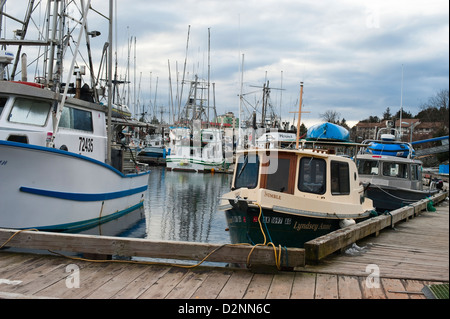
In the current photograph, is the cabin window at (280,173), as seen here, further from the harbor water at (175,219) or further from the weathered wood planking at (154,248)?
the harbor water at (175,219)

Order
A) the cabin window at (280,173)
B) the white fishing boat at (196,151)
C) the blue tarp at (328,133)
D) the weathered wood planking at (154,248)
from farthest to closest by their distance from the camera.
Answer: the white fishing boat at (196,151) → the blue tarp at (328,133) → the cabin window at (280,173) → the weathered wood planking at (154,248)

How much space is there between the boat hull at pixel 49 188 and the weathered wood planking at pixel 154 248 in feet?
14.7

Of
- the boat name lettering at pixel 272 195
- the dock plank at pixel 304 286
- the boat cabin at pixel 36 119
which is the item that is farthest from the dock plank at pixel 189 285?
the boat cabin at pixel 36 119

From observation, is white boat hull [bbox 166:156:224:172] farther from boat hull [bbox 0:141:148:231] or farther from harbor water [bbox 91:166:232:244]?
boat hull [bbox 0:141:148:231]

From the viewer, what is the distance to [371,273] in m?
6.26

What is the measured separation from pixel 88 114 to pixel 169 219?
21.8ft

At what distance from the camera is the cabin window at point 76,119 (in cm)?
1331

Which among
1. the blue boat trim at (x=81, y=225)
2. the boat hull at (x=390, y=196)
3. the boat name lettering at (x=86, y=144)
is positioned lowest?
the blue boat trim at (x=81, y=225)

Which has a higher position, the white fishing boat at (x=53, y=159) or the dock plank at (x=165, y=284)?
the white fishing boat at (x=53, y=159)

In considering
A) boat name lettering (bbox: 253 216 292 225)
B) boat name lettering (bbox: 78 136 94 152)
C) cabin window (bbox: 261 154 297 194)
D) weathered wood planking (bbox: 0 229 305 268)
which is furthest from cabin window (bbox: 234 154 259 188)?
boat name lettering (bbox: 78 136 94 152)

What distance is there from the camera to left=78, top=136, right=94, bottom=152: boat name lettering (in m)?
14.0

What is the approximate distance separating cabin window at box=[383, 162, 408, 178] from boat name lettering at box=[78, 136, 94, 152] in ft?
42.8

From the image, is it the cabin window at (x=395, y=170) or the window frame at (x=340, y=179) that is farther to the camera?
the cabin window at (x=395, y=170)
